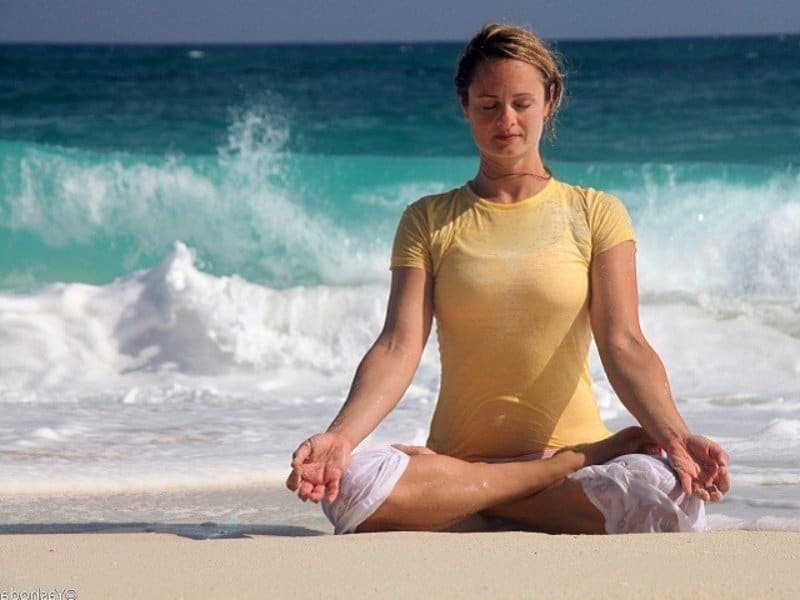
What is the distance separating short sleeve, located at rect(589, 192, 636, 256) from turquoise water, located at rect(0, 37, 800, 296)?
6348 mm

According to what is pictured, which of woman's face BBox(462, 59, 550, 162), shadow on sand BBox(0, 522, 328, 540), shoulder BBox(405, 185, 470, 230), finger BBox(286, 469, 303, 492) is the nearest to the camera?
finger BBox(286, 469, 303, 492)

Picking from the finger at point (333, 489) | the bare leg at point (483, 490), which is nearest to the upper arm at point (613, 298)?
the bare leg at point (483, 490)

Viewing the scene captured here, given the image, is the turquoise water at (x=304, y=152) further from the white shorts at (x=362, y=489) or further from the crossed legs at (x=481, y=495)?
the white shorts at (x=362, y=489)

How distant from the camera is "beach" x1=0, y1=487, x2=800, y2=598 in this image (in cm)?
282

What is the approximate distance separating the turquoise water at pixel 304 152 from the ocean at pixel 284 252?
4 cm

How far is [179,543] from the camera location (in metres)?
3.34

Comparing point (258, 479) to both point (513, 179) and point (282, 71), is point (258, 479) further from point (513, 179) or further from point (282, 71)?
point (282, 71)

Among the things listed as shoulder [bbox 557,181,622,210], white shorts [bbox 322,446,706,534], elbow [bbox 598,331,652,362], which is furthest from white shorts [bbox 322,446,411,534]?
shoulder [bbox 557,181,622,210]

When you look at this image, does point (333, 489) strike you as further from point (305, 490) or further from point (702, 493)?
point (702, 493)

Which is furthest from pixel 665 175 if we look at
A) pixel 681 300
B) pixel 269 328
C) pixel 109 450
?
pixel 109 450

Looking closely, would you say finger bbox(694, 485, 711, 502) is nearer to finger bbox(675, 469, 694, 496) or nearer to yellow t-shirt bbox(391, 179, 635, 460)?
finger bbox(675, 469, 694, 496)

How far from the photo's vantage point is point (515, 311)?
3.58 metres

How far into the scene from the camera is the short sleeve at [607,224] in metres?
3.62

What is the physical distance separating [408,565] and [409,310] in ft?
2.60
